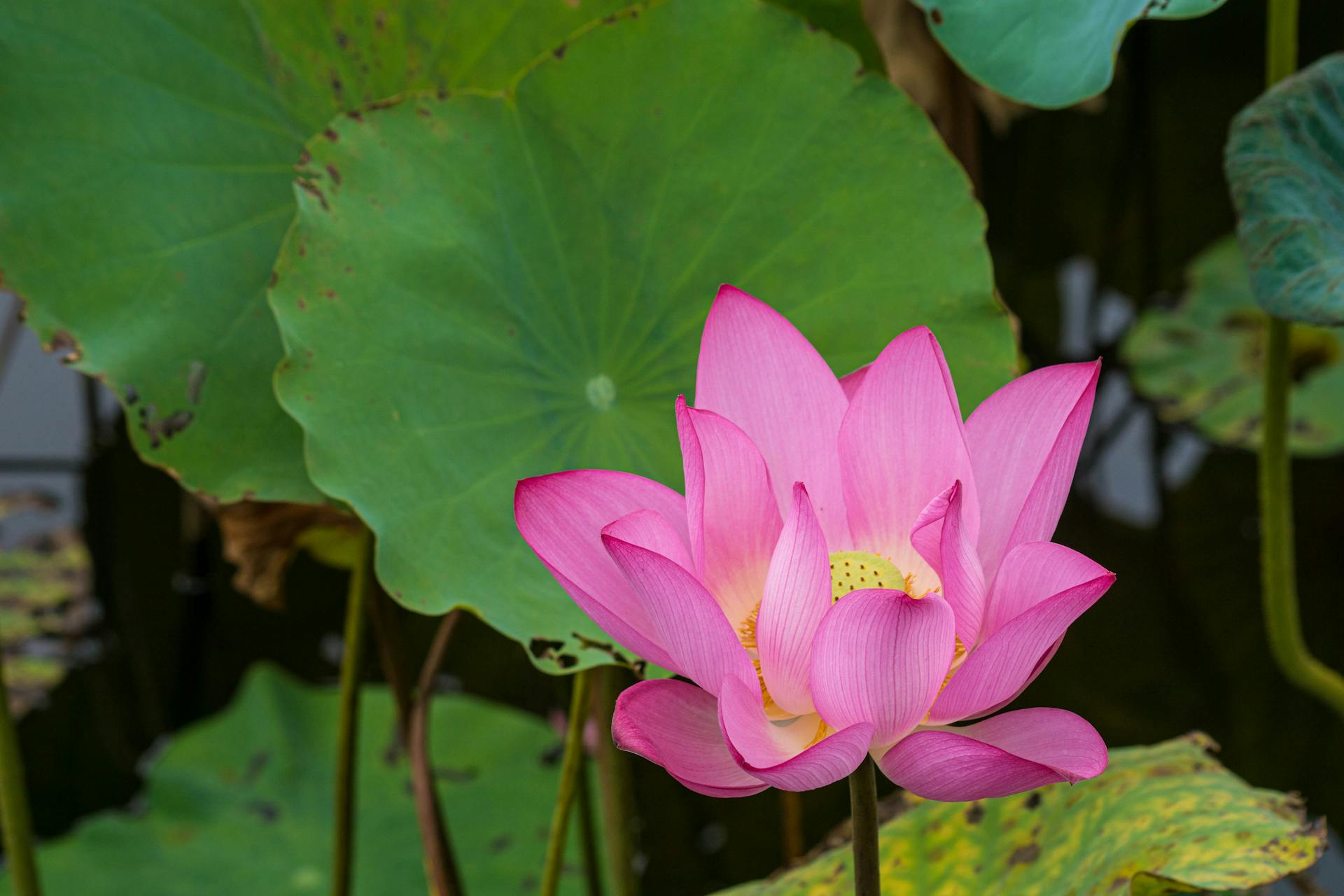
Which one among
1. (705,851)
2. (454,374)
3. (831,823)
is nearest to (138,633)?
(705,851)

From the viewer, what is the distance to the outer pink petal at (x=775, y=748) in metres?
0.32

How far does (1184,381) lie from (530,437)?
1543 mm

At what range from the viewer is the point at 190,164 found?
29.1 inches

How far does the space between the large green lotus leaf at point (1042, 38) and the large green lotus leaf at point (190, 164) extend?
23cm

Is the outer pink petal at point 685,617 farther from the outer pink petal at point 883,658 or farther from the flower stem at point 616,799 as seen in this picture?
the flower stem at point 616,799

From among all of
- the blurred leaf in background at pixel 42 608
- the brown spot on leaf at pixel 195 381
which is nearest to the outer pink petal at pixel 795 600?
the brown spot on leaf at pixel 195 381

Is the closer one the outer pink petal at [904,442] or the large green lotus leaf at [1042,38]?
the outer pink petal at [904,442]

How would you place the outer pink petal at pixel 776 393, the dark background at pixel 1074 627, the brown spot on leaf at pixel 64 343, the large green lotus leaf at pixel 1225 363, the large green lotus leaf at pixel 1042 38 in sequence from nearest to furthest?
the outer pink petal at pixel 776 393
the large green lotus leaf at pixel 1042 38
the brown spot on leaf at pixel 64 343
the dark background at pixel 1074 627
the large green lotus leaf at pixel 1225 363

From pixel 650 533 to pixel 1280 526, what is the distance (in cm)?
69

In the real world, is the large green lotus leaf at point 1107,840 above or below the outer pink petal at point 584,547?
below

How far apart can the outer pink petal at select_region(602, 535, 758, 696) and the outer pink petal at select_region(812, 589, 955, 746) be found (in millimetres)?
27

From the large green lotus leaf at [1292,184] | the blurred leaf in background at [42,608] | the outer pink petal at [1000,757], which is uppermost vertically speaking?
the large green lotus leaf at [1292,184]

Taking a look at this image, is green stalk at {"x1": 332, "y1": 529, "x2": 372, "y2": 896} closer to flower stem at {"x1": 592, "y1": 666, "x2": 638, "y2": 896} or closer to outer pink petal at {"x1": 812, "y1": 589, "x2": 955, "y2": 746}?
flower stem at {"x1": 592, "y1": 666, "x2": 638, "y2": 896}

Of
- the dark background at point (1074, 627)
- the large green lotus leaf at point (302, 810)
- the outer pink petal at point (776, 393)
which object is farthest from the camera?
the dark background at point (1074, 627)
